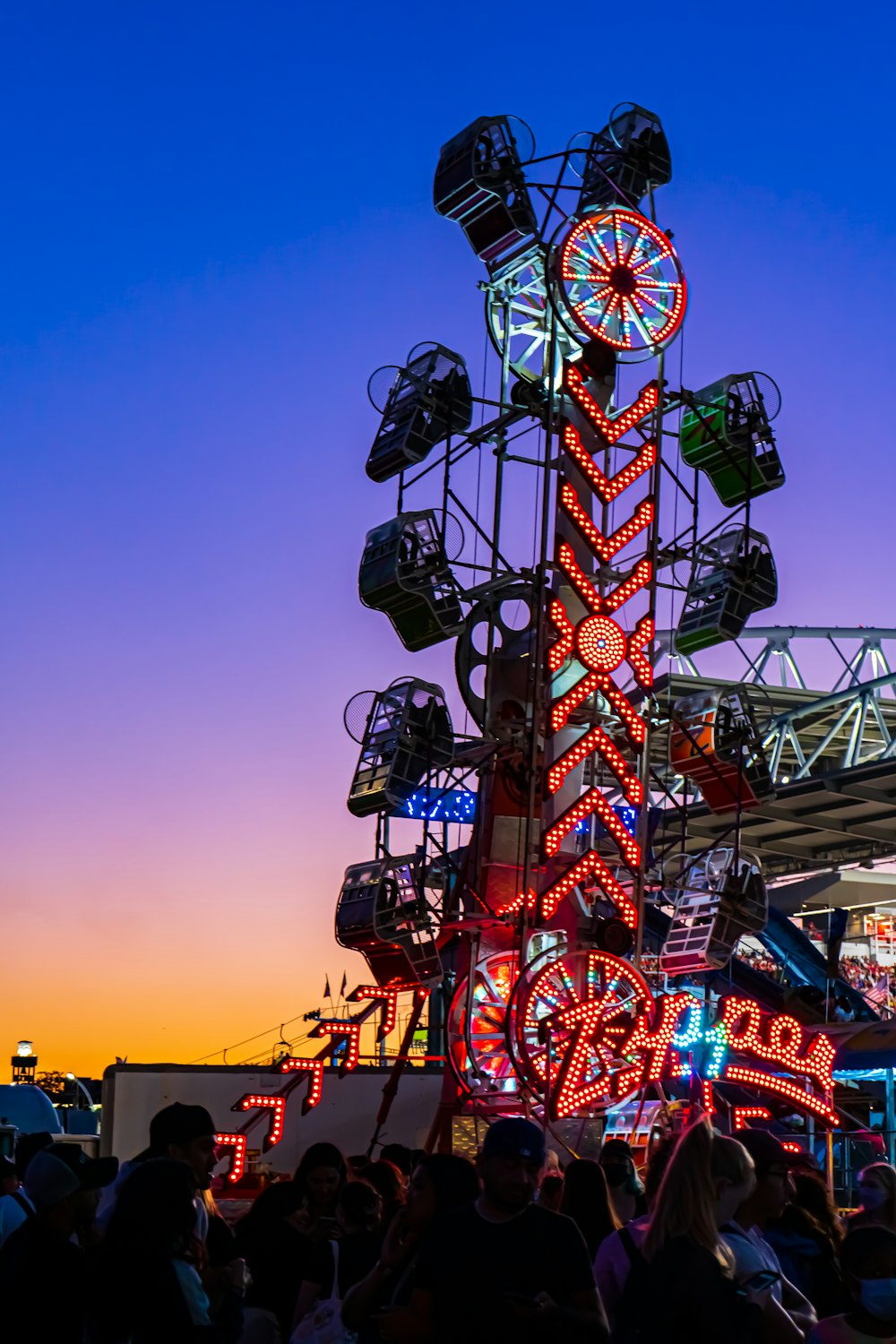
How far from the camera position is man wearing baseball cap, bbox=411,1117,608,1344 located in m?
5.35

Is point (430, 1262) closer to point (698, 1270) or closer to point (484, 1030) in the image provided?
point (698, 1270)

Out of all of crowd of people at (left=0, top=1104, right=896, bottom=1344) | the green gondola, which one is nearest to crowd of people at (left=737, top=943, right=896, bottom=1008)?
the green gondola

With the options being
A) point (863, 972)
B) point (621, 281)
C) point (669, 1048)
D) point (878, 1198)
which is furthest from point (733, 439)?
point (863, 972)

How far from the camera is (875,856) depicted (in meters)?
45.6

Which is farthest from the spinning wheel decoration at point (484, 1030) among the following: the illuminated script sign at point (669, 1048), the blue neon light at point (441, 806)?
the blue neon light at point (441, 806)

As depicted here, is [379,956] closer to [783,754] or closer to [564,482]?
[564,482]

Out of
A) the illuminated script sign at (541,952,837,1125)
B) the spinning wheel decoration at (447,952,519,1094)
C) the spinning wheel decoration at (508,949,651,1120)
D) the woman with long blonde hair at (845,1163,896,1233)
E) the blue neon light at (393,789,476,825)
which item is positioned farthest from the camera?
the blue neon light at (393,789,476,825)

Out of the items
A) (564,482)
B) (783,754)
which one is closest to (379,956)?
(564,482)

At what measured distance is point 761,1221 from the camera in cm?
667

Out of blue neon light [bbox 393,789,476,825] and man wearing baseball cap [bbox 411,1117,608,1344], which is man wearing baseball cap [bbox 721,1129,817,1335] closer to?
man wearing baseball cap [bbox 411,1117,608,1344]

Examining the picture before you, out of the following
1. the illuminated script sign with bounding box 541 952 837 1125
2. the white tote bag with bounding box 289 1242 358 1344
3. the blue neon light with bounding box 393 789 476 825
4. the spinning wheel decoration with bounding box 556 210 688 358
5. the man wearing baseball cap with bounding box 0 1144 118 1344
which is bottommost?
the white tote bag with bounding box 289 1242 358 1344

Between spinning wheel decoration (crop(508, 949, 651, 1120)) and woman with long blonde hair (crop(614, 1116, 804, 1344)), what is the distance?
11.9m

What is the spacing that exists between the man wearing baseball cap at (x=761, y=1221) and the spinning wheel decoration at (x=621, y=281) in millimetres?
15148

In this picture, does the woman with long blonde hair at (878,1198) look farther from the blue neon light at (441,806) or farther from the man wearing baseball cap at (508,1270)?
the blue neon light at (441,806)
